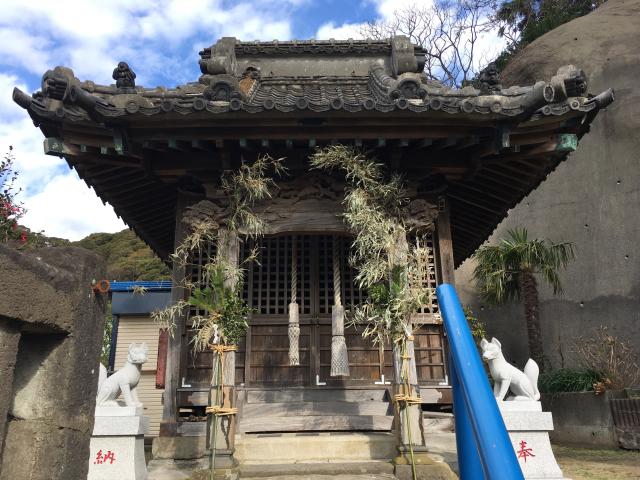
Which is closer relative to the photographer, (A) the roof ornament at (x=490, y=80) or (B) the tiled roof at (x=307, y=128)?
(B) the tiled roof at (x=307, y=128)

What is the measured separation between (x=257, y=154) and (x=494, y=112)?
3.20m

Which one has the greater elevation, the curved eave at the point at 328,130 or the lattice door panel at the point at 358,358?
the curved eave at the point at 328,130

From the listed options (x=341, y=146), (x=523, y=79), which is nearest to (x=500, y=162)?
(x=341, y=146)

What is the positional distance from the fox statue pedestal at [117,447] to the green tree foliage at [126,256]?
23.6 metres

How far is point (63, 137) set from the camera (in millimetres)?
6906

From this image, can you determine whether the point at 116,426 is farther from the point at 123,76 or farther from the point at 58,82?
the point at 123,76

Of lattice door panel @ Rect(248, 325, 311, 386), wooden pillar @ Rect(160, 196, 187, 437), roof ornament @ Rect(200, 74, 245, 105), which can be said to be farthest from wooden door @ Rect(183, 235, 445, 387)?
roof ornament @ Rect(200, 74, 245, 105)

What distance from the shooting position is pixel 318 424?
7.18m

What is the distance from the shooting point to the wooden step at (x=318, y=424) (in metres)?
7.18

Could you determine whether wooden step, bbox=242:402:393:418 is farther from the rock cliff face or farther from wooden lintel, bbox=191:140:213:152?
the rock cliff face

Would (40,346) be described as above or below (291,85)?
below

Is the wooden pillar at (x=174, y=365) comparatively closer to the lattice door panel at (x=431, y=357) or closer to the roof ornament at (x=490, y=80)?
the lattice door panel at (x=431, y=357)

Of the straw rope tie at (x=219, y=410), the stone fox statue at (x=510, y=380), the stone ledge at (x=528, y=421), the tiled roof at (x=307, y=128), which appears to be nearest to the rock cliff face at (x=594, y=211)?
the tiled roof at (x=307, y=128)

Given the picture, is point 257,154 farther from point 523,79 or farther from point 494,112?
point 523,79
